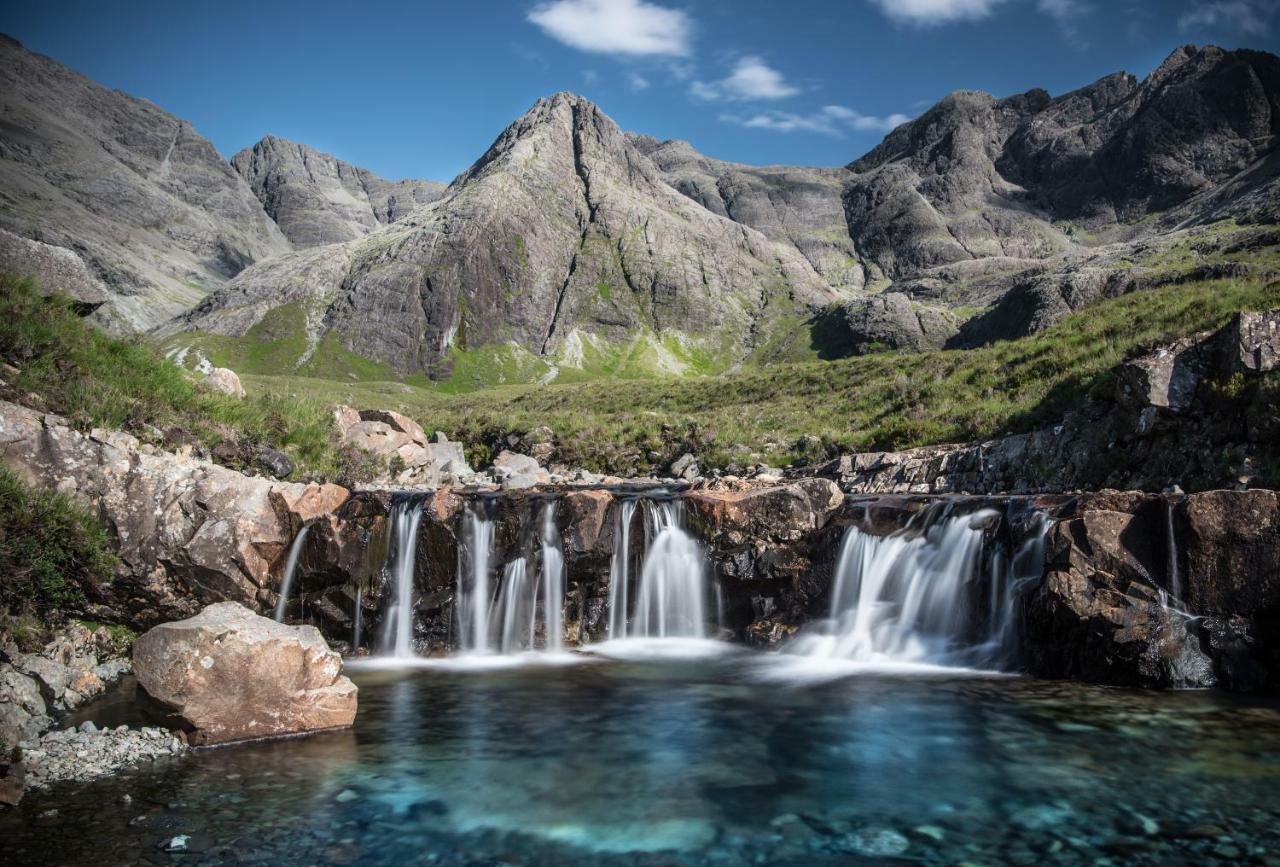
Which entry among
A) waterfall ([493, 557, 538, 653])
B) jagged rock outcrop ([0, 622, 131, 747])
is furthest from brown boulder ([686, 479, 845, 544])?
jagged rock outcrop ([0, 622, 131, 747])

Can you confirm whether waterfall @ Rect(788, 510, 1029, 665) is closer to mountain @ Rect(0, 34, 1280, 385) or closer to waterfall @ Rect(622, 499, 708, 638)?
waterfall @ Rect(622, 499, 708, 638)

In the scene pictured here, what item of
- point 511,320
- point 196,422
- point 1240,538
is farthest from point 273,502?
point 511,320

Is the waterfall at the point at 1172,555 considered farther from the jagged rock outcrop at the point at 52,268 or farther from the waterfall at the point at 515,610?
the jagged rock outcrop at the point at 52,268

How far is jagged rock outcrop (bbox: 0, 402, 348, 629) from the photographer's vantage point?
1284 centimetres

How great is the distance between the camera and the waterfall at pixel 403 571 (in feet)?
52.2

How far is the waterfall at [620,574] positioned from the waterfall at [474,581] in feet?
9.19

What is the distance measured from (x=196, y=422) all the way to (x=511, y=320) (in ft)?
449

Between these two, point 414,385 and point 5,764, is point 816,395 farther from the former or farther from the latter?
point 414,385

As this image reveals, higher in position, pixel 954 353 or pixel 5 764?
pixel 954 353

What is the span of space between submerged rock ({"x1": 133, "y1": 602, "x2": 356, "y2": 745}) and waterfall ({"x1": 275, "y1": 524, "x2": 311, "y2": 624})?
18.7 ft

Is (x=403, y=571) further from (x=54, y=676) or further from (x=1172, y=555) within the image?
(x=1172, y=555)

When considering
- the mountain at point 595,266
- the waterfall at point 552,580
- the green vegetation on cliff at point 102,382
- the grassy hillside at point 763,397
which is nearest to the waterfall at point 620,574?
the waterfall at point 552,580

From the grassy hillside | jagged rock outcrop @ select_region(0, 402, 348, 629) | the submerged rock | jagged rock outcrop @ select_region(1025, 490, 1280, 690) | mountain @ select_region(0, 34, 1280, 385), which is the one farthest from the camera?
mountain @ select_region(0, 34, 1280, 385)

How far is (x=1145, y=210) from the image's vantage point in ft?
595
